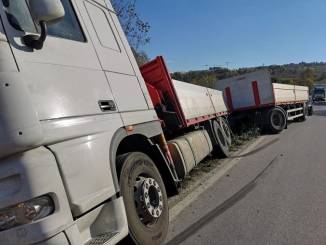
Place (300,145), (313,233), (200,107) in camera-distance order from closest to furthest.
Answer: (313,233) → (200,107) → (300,145)

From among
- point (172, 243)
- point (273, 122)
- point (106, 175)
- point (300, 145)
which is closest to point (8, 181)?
point (106, 175)

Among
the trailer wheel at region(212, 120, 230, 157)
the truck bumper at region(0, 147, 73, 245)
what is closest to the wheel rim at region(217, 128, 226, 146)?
the trailer wheel at region(212, 120, 230, 157)

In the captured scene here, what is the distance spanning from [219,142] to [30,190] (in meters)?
8.99

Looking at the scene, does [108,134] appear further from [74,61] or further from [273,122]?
[273,122]

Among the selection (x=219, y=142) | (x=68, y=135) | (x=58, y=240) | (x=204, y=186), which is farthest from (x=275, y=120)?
(x=58, y=240)

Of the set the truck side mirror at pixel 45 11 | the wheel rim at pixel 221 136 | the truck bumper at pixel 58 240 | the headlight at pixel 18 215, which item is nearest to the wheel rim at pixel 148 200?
the truck bumper at pixel 58 240

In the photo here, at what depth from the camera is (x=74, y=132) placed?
375cm

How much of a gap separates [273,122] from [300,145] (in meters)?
5.32

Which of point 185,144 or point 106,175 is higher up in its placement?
point 106,175

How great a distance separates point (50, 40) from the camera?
3996mm

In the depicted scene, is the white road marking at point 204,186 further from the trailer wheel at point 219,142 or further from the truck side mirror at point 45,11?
the truck side mirror at point 45,11

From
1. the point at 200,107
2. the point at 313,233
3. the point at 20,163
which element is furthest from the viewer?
the point at 200,107

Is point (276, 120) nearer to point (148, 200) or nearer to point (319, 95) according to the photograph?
point (148, 200)

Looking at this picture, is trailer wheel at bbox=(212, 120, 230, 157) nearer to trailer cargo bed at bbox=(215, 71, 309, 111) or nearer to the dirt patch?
the dirt patch
